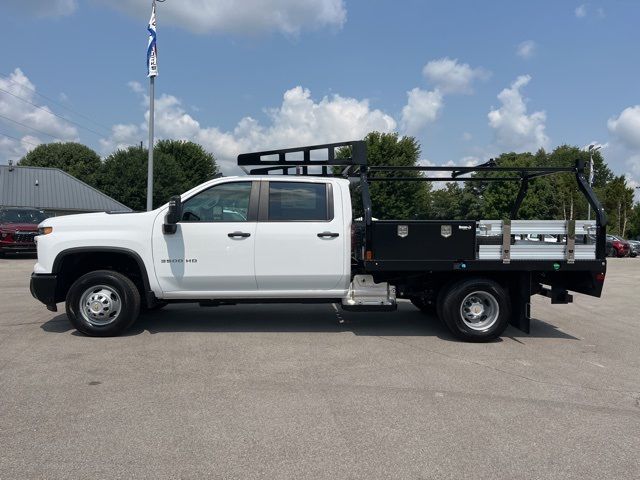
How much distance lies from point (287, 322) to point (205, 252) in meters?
1.85

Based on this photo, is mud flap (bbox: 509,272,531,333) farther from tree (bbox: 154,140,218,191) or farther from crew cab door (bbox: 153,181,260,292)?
tree (bbox: 154,140,218,191)

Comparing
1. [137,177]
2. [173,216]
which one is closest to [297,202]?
[173,216]

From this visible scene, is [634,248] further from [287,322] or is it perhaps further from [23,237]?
[23,237]

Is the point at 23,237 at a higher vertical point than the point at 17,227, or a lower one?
lower

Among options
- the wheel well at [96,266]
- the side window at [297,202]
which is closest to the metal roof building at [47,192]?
the wheel well at [96,266]

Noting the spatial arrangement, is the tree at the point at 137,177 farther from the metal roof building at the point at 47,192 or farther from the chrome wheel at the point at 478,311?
the chrome wheel at the point at 478,311

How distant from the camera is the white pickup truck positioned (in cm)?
667

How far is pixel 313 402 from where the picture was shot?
4.57 m

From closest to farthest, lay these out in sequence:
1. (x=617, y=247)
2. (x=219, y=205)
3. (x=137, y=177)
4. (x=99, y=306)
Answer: (x=99, y=306) < (x=219, y=205) < (x=617, y=247) < (x=137, y=177)

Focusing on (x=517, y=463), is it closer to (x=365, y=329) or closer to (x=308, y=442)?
(x=308, y=442)

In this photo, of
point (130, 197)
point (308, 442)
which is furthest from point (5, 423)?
point (130, 197)

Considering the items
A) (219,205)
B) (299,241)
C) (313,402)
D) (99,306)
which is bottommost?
(313,402)

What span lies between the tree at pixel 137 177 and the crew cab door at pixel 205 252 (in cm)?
4742

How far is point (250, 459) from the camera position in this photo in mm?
3502
